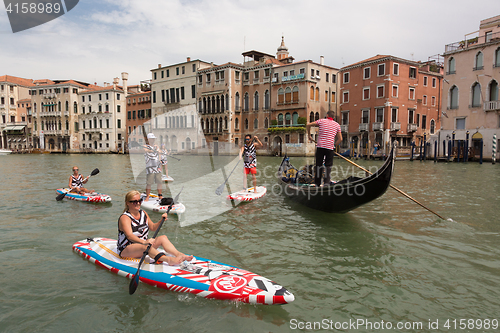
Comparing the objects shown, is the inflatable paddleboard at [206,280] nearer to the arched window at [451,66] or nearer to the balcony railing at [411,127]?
the arched window at [451,66]

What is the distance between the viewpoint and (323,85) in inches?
1431

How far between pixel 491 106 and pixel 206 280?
97.8 feet

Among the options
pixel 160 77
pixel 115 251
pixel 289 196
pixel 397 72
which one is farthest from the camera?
pixel 160 77

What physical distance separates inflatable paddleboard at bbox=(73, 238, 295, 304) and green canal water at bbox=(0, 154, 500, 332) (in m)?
0.11

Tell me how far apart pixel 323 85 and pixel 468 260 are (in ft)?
112

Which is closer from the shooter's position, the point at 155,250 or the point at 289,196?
the point at 155,250

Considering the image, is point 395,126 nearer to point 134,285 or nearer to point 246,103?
point 246,103

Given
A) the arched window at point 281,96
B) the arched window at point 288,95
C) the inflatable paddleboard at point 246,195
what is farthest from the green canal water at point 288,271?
the arched window at point 281,96

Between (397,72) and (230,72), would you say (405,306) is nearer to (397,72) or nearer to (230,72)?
(397,72)

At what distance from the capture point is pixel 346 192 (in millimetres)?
6184

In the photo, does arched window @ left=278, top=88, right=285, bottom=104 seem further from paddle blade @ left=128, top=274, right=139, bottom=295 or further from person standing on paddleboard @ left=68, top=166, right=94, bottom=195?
paddle blade @ left=128, top=274, right=139, bottom=295

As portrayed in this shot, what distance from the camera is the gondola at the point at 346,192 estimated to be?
5555mm

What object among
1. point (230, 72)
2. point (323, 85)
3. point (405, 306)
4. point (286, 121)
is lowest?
point (405, 306)

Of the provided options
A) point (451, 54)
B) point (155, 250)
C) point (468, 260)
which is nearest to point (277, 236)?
point (155, 250)
